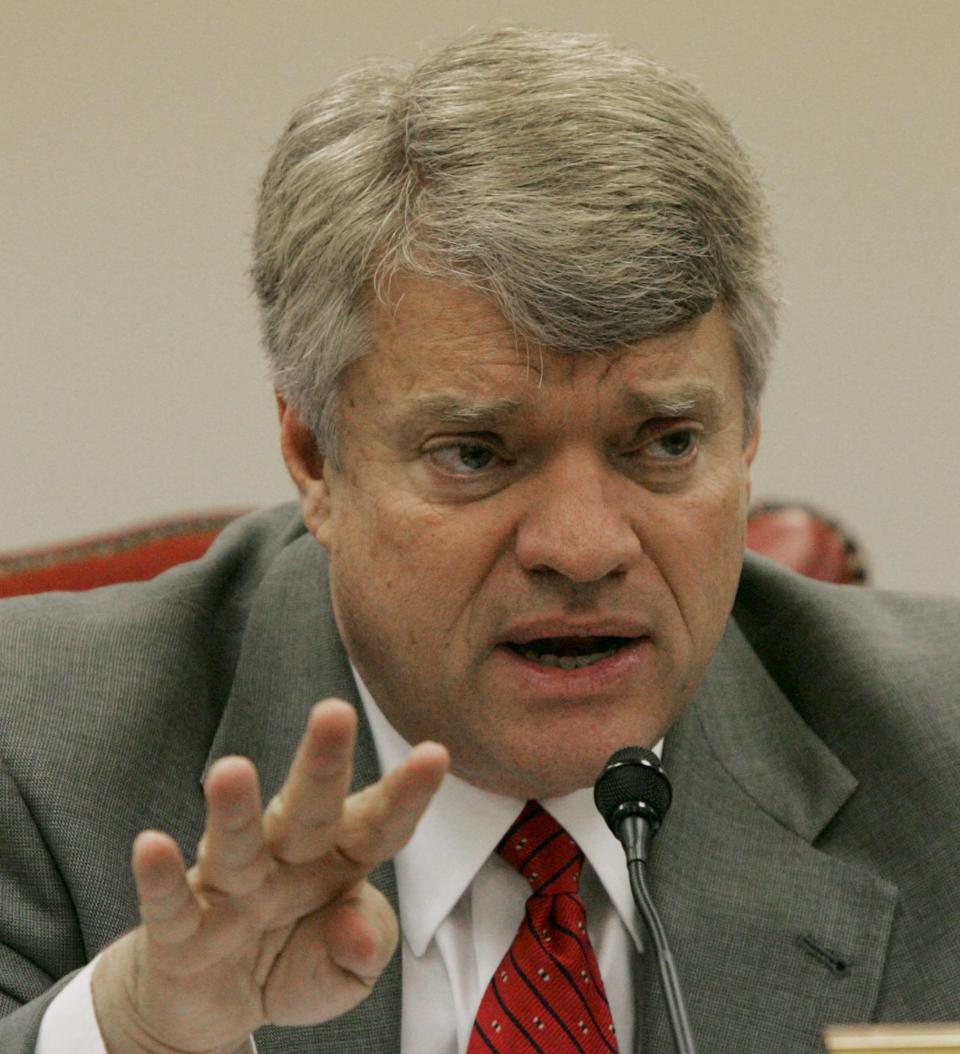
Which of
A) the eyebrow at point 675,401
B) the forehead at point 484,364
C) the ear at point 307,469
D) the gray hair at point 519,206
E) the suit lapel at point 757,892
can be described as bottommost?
the suit lapel at point 757,892

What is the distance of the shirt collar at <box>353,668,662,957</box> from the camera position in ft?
5.99

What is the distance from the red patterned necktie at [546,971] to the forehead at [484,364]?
471mm

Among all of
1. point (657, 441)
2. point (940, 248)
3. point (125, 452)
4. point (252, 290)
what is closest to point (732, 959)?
point (657, 441)

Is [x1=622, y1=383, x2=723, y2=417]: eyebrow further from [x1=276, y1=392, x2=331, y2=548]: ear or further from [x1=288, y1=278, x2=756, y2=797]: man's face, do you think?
[x1=276, y1=392, x2=331, y2=548]: ear

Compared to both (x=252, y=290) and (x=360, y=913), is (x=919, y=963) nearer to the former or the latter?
(x=360, y=913)

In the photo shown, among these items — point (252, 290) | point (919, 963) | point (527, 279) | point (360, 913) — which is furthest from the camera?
point (252, 290)

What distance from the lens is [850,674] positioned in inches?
83.6

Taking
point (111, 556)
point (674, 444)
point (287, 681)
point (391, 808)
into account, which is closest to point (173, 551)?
point (111, 556)

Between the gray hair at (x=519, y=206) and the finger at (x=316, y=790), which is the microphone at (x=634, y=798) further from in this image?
the gray hair at (x=519, y=206)

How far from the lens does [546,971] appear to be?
1.75 metres

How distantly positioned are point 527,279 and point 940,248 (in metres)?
1.99

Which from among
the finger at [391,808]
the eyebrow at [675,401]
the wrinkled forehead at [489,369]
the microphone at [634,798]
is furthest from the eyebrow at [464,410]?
the finger at [391,808]

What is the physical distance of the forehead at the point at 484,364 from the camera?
1.69m

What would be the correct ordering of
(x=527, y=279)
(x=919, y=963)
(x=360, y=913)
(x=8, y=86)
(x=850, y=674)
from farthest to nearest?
(x=8, y=86)
(x=850, y=674)
(x=919, y=963)
(x=527, y=279)
(x=360, y=913)
